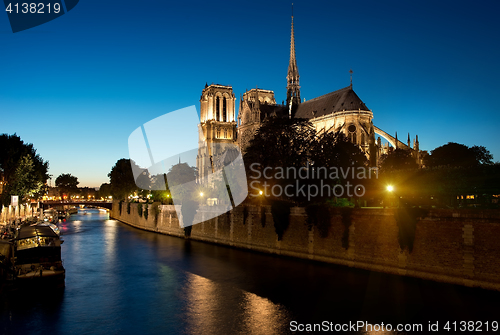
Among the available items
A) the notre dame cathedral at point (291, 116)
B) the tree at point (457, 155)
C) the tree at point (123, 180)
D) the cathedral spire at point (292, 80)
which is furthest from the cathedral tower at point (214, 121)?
the tree at point (457, 155)

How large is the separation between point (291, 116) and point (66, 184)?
115 meters

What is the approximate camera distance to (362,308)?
47.3 ft

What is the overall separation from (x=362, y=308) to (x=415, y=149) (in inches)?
1434

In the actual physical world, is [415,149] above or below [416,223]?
above

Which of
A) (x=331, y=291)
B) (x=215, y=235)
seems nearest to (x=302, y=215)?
(x=331, y=291)

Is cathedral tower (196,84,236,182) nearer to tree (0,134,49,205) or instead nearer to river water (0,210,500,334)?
tree (0,134,49,205)

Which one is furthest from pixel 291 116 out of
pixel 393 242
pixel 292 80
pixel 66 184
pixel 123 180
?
pixel 66 184

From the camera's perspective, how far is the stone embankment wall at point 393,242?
1510 cm

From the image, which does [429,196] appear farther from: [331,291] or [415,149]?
[415,149]

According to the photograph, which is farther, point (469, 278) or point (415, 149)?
point (415, 149)
